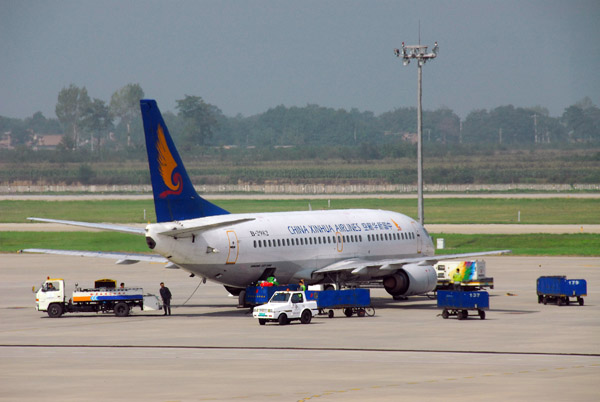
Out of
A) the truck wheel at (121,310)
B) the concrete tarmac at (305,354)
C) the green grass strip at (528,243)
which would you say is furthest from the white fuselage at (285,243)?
the green grass strip at (528,243)

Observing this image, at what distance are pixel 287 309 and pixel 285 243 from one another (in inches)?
290

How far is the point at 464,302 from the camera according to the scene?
164 ft

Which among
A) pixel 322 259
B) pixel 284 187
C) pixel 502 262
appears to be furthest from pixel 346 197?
pixel 322 259

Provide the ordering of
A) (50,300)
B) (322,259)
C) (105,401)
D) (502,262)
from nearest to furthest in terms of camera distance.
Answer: (105,401) < (50,300) < (322,259) < (502,262)

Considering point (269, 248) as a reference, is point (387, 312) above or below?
below

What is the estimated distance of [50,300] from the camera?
52.2 meters

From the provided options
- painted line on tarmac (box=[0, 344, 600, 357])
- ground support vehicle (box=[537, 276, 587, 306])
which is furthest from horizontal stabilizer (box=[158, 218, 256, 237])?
ground support vehicle (box=[537, 276, 587, 306])

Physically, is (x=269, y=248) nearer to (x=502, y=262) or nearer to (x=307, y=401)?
(x=307, y=401)

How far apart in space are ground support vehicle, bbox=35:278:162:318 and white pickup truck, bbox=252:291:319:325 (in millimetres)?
7830

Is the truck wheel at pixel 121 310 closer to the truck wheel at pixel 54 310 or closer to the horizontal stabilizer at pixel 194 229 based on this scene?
the truck wheel at pixel 54 310

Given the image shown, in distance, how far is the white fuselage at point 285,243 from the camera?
49.8m

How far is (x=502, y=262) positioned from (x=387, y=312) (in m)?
33.1

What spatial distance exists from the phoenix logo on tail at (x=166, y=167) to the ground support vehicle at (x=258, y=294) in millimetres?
6566

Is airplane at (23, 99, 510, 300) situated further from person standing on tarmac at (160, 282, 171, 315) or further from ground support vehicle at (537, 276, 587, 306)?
ground support vehicle at (537, 276, 587, 306)
